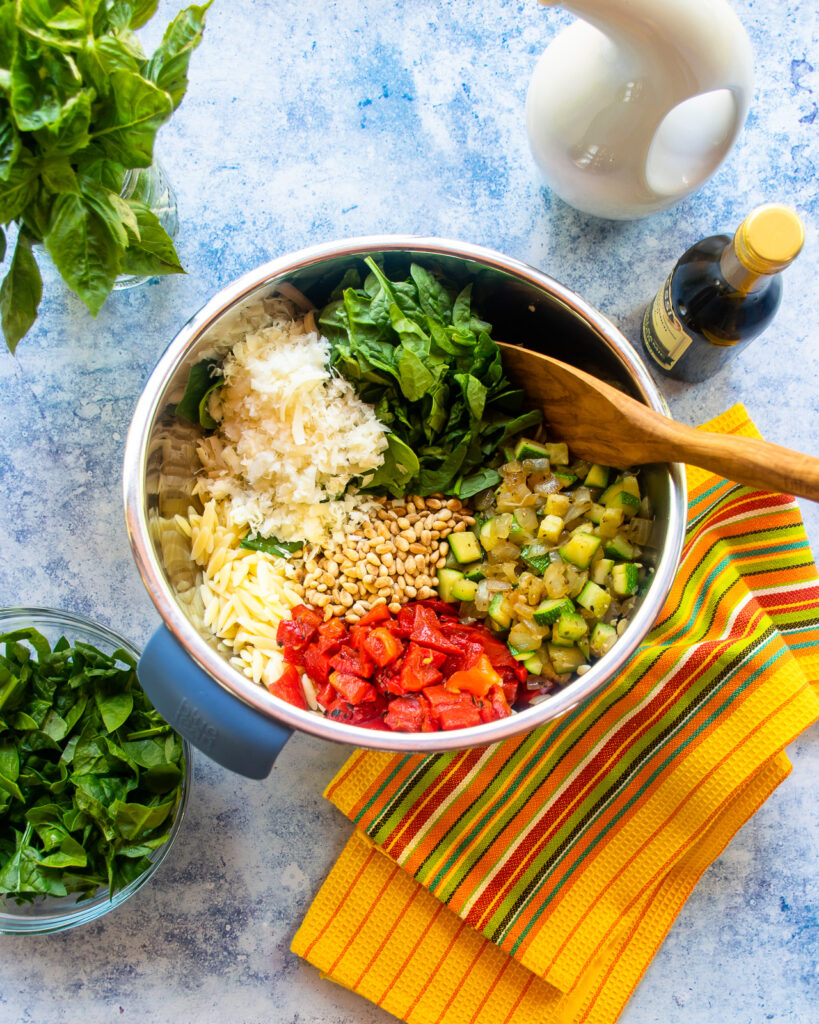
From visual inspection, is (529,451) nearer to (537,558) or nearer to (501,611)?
(537,558)

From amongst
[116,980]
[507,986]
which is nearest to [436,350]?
[507,986]

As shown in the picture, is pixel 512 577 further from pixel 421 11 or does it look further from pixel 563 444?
pixel 421 11

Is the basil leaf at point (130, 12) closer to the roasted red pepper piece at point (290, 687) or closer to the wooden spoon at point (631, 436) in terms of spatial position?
the wooden spoon at point (631, 436)

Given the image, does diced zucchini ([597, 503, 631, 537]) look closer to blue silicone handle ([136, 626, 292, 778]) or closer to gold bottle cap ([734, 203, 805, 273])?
gold bottle cap ([734, 203, 805, 273])

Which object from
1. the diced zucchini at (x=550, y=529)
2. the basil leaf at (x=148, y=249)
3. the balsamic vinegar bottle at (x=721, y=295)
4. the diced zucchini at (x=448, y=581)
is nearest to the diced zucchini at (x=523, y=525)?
the diced zucchini at (x=550, y=529)

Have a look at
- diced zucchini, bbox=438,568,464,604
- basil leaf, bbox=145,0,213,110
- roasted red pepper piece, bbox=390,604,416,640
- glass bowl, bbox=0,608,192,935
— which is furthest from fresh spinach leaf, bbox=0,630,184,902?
basil leaf, bbox=145,0,213,110

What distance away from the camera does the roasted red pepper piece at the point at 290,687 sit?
1.35 metres

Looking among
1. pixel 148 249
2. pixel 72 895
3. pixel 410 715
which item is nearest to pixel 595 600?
pixel 410 715

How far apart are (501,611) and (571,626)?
129mm

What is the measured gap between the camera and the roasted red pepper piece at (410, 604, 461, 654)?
4.65 feet

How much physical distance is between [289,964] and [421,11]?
2.02m

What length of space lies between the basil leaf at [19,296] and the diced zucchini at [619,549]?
1.03 meters

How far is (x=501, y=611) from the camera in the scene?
143 cm

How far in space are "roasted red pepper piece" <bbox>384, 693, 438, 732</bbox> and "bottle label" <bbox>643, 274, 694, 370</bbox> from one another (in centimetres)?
82
